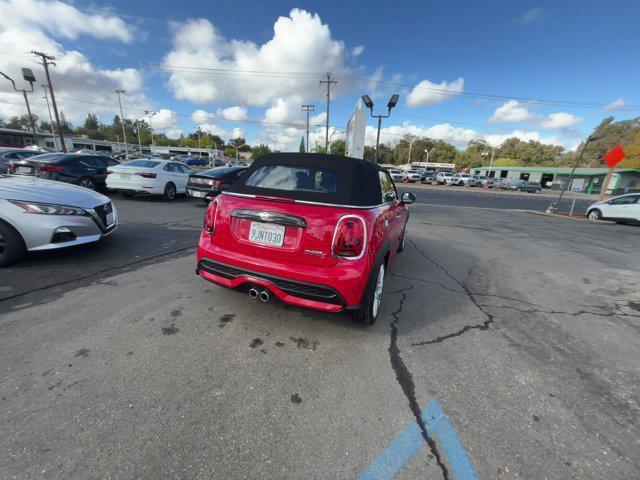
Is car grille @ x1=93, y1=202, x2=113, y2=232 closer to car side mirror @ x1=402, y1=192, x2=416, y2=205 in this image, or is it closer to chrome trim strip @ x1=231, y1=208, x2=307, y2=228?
chrome trim strip @ x1=231, y1=208, x2=307, y2=228

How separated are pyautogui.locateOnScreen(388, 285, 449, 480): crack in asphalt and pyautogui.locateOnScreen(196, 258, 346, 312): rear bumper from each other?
0.66 meters

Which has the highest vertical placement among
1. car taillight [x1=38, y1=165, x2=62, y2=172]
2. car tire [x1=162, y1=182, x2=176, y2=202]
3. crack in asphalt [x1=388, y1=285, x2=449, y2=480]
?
car taillight [x1=38, y1=165, x2=62, y2=172]

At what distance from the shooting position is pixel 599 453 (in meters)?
1.74

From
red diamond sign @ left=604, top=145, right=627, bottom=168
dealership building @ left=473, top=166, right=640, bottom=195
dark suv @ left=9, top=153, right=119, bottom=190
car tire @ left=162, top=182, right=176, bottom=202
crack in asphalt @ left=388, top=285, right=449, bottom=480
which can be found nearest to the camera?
crack in asphalt @ left=388, top=285, right=449, bottom=480

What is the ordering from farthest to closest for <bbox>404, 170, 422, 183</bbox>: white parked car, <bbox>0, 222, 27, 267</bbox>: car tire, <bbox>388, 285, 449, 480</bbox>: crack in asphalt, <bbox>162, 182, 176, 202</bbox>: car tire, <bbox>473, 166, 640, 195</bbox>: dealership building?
<bbox>473, 166, 640, 195</bbox>: dealership building → <bbox>404, 170, 422, 183</bbox>: white parked car → <bbox>162, 182, 176, 202</bbox>: car tire → <bbox>0, 222, 27, 267</bbox>: car tire → <bbox>388, 285, 449, 480</bbox>: crack in asphalt

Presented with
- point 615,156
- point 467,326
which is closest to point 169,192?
point 467,326

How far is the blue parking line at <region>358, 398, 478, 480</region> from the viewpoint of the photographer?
1566mm

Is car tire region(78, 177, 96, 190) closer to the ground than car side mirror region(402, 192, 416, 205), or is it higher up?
closer to the ground

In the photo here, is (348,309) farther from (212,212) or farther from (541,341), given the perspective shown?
(541,341)

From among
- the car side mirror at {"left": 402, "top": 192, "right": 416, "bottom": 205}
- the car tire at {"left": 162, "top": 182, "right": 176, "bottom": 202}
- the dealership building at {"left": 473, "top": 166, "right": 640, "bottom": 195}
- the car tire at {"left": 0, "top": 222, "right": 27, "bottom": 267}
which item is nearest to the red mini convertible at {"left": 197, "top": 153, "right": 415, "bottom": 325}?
the car side mirror at {"left": 402, "top": 192, "right": 416, "bottom": 205}

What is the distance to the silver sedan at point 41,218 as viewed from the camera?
366cm

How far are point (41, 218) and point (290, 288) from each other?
366cm

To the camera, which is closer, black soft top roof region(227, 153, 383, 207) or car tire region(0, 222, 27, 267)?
black soft top roof region(227, 153, 383, 207)

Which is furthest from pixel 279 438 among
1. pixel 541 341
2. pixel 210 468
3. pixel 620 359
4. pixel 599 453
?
pixel 620 359
